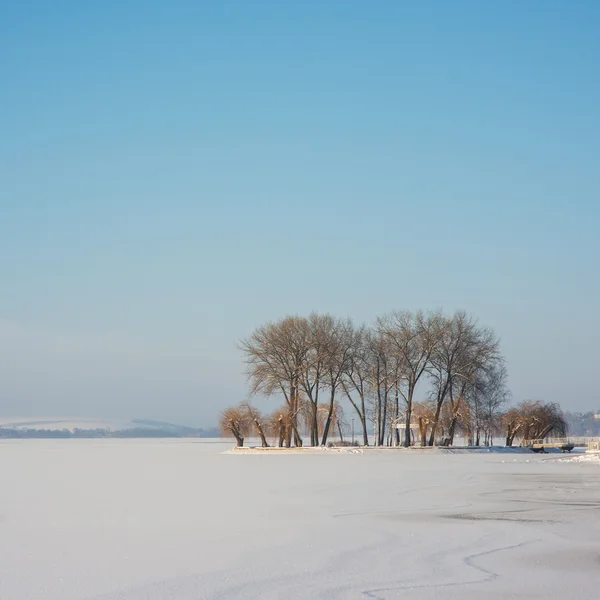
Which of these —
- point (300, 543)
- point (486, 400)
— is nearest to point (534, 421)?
point (486, 400)

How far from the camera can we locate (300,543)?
14.8 m

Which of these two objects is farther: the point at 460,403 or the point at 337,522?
the point at 460,403

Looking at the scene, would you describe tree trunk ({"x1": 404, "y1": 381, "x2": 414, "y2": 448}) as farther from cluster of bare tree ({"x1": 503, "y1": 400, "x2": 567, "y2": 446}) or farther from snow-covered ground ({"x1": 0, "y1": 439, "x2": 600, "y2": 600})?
snow-covered ground ({"x1": 0, "y1": 439, "x2": 600, "y2": 600})

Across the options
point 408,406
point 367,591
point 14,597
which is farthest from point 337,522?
point 408,406

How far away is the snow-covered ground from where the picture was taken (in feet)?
36.5

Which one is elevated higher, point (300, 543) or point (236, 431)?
point (236, 431)

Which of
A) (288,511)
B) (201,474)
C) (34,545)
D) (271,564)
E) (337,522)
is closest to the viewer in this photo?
(271,564)

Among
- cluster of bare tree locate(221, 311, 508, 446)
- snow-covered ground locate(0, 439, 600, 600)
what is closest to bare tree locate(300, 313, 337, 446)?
cluster of bare tree locate(221, 311, 508, 446)

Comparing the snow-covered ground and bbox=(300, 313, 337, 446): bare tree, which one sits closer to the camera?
the snow-covered ground

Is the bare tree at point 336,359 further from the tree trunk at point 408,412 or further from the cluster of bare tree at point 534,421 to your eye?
the cluster of bare tree at point 534,421

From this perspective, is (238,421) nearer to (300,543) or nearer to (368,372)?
(368,372)

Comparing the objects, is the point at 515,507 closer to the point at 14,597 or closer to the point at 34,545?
the point at 34,545

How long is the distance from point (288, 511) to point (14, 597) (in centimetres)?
1032

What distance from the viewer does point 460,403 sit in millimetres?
74125
